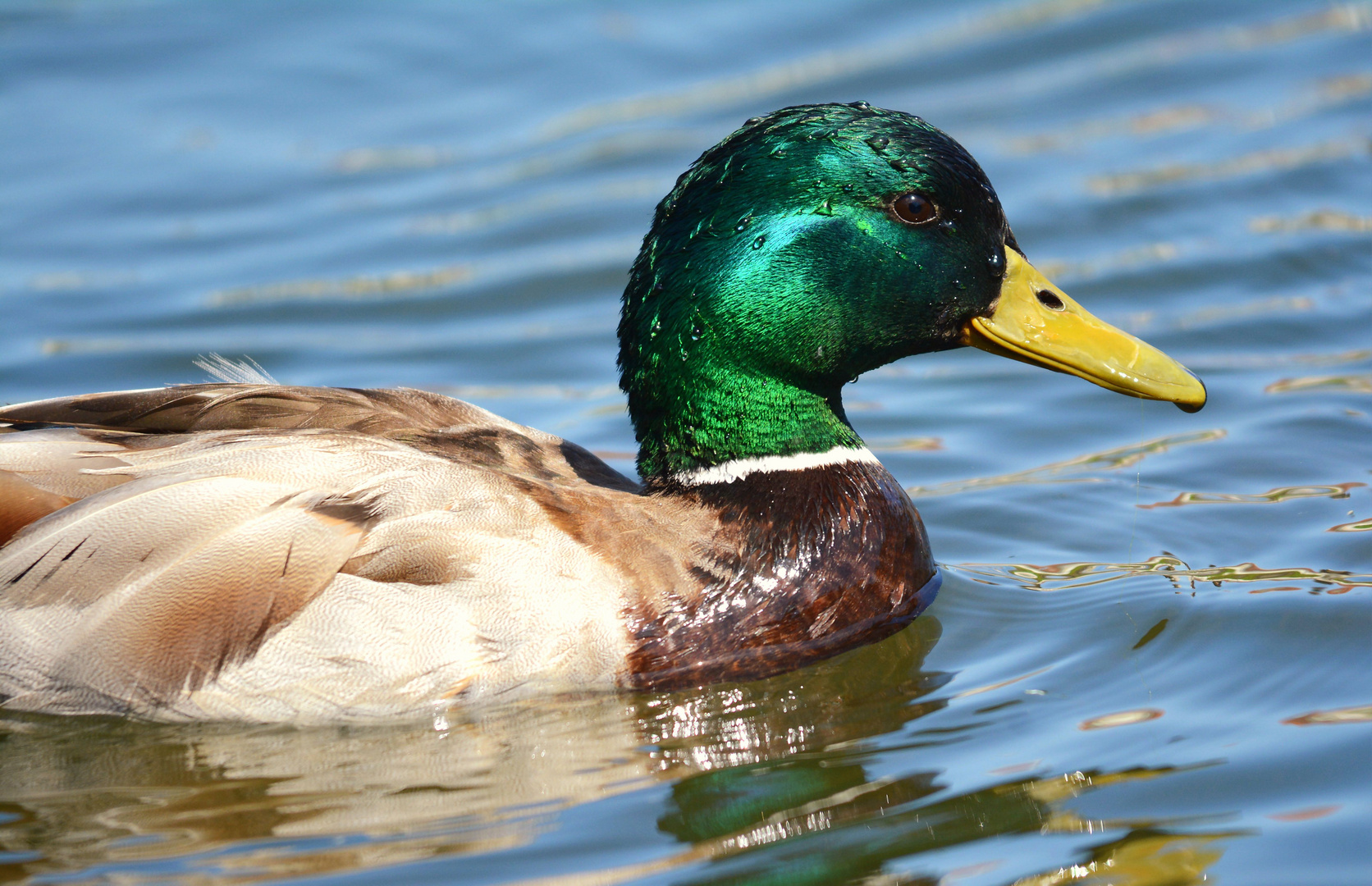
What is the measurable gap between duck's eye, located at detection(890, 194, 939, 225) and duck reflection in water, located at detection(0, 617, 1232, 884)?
134 cm

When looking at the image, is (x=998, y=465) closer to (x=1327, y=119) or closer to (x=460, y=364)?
(x=460, y=364)

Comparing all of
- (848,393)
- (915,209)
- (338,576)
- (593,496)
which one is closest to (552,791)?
(338,576)

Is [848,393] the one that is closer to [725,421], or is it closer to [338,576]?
[725,421]

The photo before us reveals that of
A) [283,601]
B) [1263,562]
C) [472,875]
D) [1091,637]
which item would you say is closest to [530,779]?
[472,875]

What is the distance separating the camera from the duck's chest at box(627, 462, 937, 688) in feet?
15.8

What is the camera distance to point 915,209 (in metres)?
4.95

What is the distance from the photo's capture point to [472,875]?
3863 millimetres

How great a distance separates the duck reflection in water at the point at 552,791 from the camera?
3.94 meters

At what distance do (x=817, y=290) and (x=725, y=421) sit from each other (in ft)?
1.64

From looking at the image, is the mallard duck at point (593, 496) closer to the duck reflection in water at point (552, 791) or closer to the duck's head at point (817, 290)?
the duck's head at point (817, 290)

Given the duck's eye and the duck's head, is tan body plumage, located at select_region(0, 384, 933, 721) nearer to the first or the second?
the duck's head

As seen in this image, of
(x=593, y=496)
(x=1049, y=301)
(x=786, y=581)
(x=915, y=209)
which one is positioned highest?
(x=915, y=209)

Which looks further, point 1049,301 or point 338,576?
point 1049,301

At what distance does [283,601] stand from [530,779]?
84 centimetres
